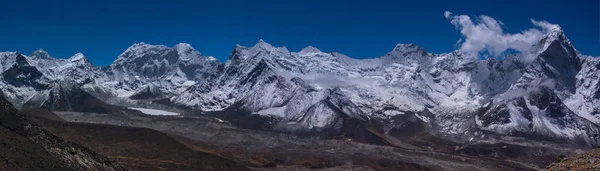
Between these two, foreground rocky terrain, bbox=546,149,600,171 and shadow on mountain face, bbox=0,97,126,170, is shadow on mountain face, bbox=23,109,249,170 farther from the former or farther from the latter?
foreground rocky terrain, bbox=546,149,600,171

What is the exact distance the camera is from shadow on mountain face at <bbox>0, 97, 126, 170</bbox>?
52281 mm

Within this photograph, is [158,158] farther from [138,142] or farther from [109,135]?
[109,135]

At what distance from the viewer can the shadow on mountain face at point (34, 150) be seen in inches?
2058

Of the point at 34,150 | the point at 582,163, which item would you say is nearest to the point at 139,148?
the point at 34,150

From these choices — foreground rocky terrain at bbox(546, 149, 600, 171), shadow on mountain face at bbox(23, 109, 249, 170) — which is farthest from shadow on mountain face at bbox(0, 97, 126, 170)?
shadow on mountain face at bbox(23, 109, 249, 170)

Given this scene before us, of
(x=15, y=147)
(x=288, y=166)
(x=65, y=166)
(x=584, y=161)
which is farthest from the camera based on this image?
(x=288, y=166)

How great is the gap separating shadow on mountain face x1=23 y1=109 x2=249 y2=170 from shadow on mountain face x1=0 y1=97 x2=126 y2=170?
63.6 meters

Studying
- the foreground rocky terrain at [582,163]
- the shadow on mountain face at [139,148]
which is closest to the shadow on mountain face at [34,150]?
the foreground rocky terrain at [582,163]

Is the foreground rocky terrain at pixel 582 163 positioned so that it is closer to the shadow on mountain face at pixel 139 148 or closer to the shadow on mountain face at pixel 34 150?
the shadow on mountain face at pixel 34 150

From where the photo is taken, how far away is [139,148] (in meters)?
154

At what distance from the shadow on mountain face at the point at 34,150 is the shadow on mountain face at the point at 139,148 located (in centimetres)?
6357

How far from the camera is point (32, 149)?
57.2 metres

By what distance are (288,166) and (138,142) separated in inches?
1961

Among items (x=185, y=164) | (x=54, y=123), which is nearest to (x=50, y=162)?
(x=185, y=164)
